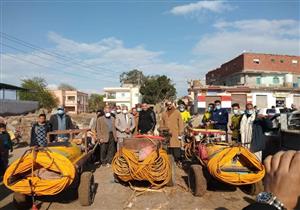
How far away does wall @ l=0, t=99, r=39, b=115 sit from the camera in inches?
1170

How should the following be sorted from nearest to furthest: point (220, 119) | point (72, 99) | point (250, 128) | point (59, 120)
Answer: point (250, 128) → point (59, 120) → point (220, 119) → point (72, 99)

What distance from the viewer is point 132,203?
19.7 feet

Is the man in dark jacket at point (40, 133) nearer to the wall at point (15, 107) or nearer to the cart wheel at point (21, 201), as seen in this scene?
the cart wheel at point (21, 201)

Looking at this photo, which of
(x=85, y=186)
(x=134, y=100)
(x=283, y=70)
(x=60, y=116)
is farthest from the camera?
(x=134, y=100)

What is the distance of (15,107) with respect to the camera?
32.5 m

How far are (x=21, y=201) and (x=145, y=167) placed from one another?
2329 mm

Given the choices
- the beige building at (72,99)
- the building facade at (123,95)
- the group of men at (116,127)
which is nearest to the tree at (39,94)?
the beige building at (72,99)

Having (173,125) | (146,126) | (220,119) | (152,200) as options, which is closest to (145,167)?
(152,200)

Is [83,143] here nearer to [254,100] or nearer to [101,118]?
[101,118]

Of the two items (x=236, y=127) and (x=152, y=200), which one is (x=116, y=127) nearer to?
(x=236, y=127)

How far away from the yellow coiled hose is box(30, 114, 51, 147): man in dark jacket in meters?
3.90

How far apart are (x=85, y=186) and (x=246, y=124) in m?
4.25

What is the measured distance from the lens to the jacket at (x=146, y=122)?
10.3 meters

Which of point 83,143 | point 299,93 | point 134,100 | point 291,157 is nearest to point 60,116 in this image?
point 83,143
